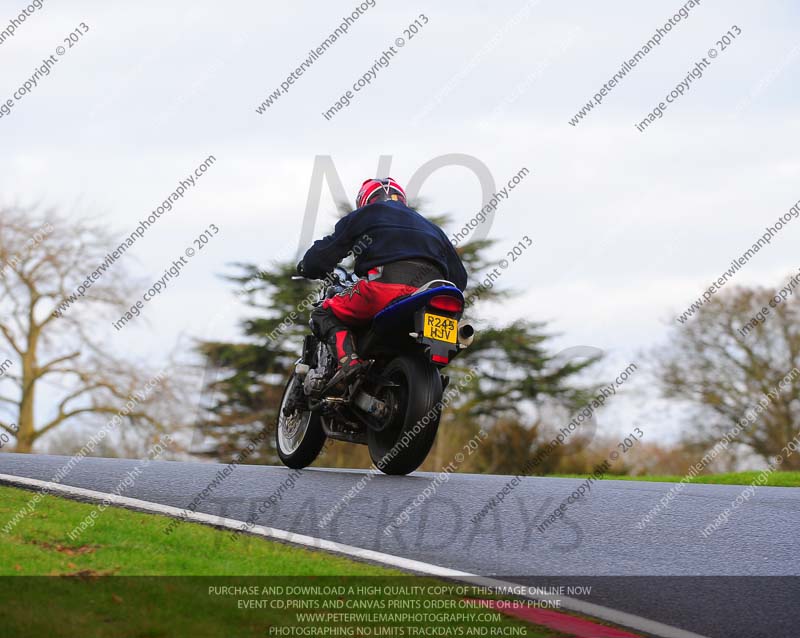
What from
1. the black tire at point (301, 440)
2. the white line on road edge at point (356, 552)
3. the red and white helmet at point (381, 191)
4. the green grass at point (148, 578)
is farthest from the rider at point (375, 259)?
the green grass at point (148, 578)

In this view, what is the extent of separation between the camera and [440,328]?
7.70m

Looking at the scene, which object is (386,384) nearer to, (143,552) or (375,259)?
(375,259)

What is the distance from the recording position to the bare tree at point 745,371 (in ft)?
111

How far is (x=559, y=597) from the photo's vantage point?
4.96m

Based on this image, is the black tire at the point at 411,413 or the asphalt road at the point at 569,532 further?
the black tire at the point at 411,413

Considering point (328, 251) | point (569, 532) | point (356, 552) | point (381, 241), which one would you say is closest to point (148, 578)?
point (356, 552)

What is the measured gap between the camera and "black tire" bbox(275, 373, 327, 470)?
9.05m

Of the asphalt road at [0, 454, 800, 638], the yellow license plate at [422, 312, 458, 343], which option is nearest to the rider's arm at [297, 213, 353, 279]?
the yellow license plate at [422, 312, 458, 343]

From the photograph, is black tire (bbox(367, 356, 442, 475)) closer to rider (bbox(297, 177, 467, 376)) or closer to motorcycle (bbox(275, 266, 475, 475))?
motorcycle (bbox(275, 266, 475, 475))

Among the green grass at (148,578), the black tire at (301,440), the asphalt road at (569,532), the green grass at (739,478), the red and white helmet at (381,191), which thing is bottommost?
the green grass at (148,578)

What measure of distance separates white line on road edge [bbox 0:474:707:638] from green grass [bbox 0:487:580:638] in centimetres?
15

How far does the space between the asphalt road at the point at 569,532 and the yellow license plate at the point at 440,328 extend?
44.2 inches

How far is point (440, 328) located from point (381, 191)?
5.37 ft

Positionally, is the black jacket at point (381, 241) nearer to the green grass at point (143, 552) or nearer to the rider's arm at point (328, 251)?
the rider's arm at point (328, 251)
